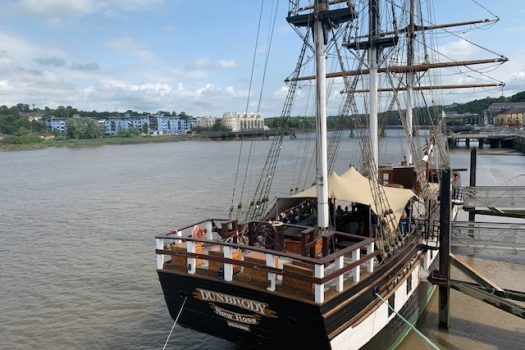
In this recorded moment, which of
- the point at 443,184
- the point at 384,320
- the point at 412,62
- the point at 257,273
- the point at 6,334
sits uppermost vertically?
the point at 412,62

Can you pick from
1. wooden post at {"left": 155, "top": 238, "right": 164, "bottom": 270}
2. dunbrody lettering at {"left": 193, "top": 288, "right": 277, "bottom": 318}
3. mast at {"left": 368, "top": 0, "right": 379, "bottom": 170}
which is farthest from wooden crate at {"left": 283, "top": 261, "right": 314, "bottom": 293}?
mast at {"left": 368, "top": 0, "right": 379, "bottom": 170}

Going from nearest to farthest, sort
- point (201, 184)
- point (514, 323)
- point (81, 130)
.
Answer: point (514, 323) → point (201, 184) → point (81, 130)

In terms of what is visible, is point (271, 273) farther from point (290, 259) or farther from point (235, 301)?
point (235, 301)

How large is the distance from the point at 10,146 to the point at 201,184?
360ft

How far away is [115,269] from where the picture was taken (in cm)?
1822

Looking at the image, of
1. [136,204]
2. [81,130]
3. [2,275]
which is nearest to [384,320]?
[2,275]

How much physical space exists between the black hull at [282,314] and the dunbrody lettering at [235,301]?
9 cm

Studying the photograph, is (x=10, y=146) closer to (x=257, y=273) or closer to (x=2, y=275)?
(x=2, y=275)

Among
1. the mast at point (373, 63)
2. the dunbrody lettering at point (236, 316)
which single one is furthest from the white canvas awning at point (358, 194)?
the dunbrody lettering at point (236, 316)

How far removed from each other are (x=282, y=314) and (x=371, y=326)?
7.43 feet

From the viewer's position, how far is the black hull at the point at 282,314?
8.02 m

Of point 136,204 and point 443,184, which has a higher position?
point 443,184

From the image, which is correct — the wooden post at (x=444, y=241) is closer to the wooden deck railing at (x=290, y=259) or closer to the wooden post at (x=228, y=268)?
the wooden deck railing at (x=290, y=259)

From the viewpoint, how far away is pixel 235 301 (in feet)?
28.6
